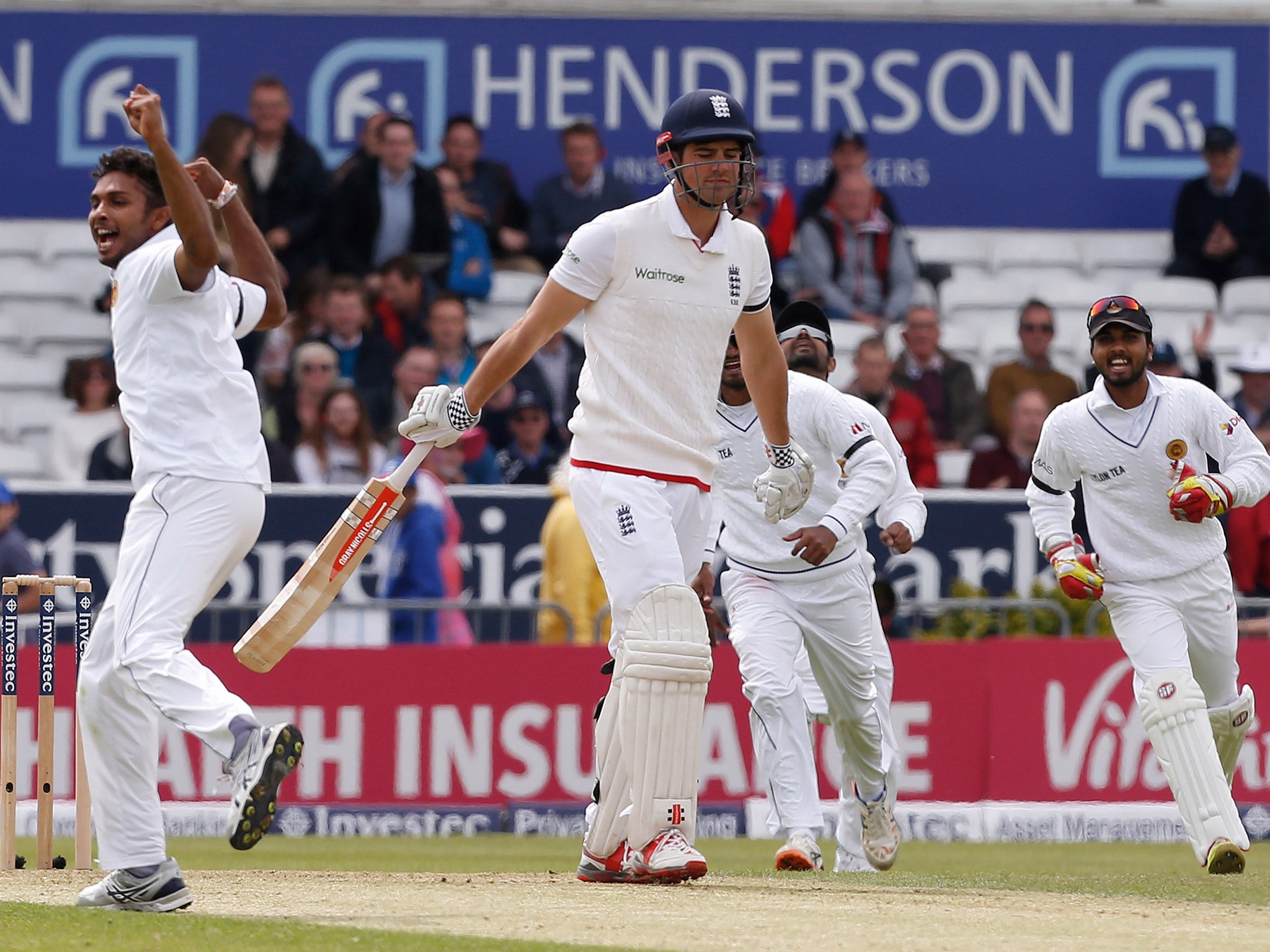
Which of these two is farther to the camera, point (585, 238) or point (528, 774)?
point (528, 774)

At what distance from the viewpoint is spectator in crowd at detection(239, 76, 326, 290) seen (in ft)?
51.9

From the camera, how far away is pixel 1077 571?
26.8ft

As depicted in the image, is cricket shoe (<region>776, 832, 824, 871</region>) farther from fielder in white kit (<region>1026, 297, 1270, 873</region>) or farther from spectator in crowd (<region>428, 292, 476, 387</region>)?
spectator in crowd (<region>428, 292, 476, 387</region>)

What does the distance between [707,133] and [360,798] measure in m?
6.39

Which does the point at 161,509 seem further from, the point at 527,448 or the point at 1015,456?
the point at 1015,456

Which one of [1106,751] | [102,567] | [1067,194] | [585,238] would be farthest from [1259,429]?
[585,238]

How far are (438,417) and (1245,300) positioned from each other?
11843mm

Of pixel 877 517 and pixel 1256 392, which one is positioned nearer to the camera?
pixel 877 517

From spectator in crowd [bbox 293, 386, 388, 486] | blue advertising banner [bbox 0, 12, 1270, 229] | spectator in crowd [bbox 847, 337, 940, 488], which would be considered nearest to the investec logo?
spectator in crowd [bbox 293, 386, 388, 486]

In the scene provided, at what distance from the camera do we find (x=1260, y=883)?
778cm

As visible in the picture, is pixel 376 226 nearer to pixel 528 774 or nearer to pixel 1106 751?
pixel 528 774

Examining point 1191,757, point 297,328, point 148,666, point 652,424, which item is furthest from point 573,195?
point 148,666

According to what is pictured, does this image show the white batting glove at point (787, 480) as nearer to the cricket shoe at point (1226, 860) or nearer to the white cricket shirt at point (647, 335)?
the white cricket shirt at point (647, 335)

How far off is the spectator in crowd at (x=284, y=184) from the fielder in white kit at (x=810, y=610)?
25.0ft
